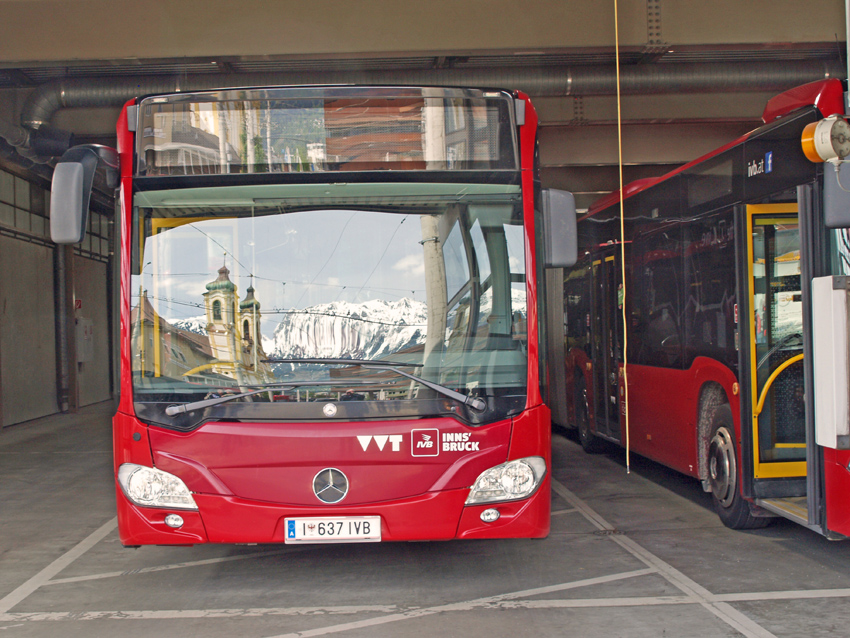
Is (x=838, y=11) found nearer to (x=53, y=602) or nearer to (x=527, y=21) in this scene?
(x=527, y=21)

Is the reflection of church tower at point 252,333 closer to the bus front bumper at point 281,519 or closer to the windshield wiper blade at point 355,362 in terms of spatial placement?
the windshield wiper blade at point 355,362

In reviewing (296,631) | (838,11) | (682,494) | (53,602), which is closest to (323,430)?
(296,631)

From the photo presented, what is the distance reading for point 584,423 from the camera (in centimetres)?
1167

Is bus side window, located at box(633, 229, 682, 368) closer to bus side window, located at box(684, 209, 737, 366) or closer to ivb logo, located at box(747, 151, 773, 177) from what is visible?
bus side window, located at box(684, 209, 737, 366)

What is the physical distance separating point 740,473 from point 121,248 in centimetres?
480

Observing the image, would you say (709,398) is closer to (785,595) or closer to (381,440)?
(785,595)

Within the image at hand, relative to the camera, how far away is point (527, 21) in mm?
9648

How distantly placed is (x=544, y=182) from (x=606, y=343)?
8.43 m

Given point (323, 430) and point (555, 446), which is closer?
point (323, 430)

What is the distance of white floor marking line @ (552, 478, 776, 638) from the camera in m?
4.63

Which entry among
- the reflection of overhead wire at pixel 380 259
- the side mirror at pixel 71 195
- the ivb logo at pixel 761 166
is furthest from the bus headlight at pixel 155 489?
the ivb logo at pixel 761 166

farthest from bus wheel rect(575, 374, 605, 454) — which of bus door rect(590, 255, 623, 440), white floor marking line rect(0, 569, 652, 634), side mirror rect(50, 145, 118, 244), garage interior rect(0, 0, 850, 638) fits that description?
side mirror rect(50, 145, 118, 244)

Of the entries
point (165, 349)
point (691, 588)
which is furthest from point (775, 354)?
point (165, 349)

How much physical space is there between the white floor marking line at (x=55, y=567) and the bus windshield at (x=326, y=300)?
1669mm
